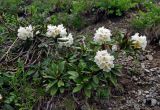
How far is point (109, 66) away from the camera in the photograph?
13.8 feet

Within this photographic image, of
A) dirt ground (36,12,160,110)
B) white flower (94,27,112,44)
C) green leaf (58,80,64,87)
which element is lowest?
dirt ground (36,12,160,110)

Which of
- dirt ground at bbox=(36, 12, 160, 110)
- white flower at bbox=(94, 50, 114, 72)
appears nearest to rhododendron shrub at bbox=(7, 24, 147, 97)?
white flower at bbox=(94, 50, 114, 72)

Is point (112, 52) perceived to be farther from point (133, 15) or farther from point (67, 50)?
point (133, 15)

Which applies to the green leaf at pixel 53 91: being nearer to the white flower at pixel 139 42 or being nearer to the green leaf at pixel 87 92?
the green leaf at pixel 87 92

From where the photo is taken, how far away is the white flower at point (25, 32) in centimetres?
472

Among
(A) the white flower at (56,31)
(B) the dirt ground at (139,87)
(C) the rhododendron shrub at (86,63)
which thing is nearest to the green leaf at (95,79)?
(C) the rhododendron shrub at (86,63)

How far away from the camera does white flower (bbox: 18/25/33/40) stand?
15.5ft

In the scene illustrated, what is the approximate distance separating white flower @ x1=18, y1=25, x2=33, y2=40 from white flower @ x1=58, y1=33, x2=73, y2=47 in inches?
14.6

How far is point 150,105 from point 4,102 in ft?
5.19

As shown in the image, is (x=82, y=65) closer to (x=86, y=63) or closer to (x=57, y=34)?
(x=86, y=63)

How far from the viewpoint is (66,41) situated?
466cm

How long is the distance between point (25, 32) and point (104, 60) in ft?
3.56

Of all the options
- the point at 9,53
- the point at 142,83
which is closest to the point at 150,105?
the point at 142,83

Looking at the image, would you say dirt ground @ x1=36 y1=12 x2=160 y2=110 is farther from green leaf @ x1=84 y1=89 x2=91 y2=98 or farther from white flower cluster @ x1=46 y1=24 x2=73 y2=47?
white flower cluster @ x1=46 y1=24 x2=73 y2=47
